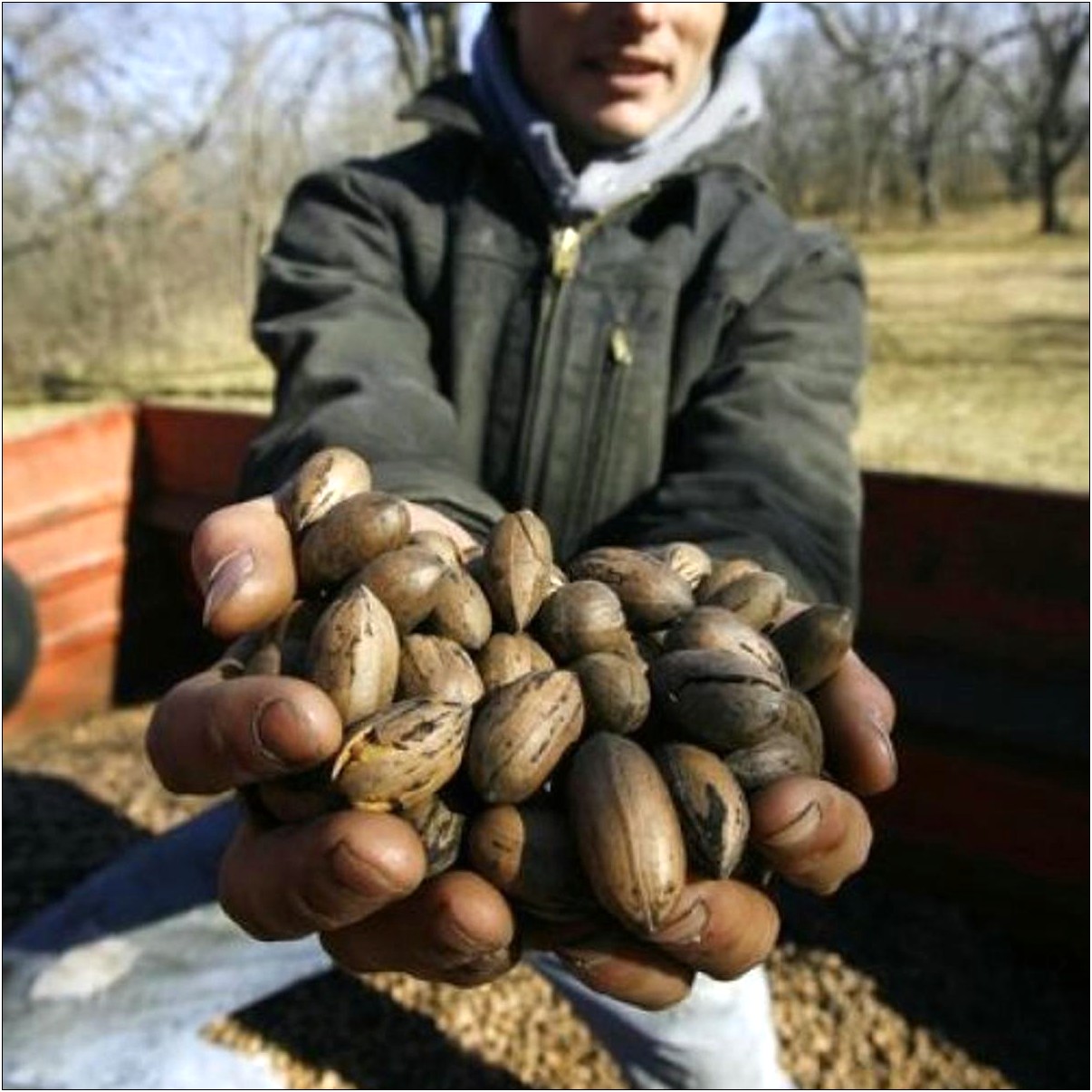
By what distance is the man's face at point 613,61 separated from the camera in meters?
1.96

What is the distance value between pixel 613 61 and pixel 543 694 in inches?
45.0

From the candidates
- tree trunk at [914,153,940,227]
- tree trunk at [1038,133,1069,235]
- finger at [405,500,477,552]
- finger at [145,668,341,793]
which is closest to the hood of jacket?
finger at [405,500,477,552]

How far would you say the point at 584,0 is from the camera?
6.42 ft

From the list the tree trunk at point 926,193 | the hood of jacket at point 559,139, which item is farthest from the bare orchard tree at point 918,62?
→ the hood of jacket at point 559,139

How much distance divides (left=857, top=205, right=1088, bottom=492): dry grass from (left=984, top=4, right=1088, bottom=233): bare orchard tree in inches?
65.9

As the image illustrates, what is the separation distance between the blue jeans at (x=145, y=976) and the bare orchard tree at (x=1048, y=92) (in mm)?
11237

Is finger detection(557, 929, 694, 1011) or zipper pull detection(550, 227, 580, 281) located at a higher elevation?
zipper pull detection(550, 227, 580, 281)

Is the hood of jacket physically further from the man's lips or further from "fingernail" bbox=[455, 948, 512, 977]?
"fingernail" bbox=[455, 948, 512, 977]

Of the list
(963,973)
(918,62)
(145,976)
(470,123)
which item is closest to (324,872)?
(470,123)

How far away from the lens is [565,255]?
1945 millimetres

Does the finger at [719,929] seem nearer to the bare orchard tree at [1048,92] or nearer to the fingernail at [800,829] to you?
the fingernail at [800,829]

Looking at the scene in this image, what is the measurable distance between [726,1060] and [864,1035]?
2.13 feet

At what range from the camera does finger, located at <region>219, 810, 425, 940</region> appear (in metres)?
1.13

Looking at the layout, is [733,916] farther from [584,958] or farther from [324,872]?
[324,872]
